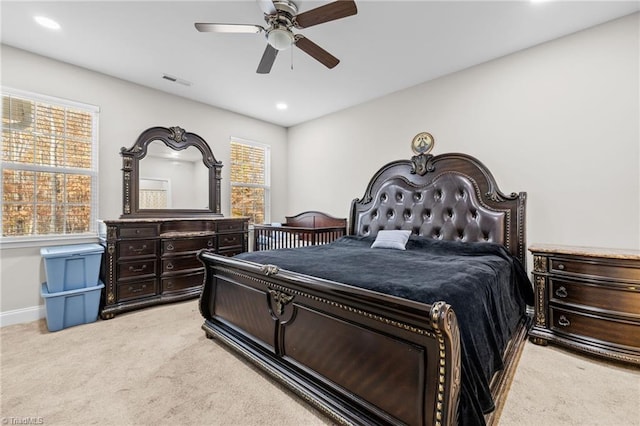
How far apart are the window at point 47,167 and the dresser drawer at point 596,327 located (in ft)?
16.3

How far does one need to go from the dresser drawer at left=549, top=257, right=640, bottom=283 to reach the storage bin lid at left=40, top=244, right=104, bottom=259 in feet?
14.6

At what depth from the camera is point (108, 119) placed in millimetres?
3490

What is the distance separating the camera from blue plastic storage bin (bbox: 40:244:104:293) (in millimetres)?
2758

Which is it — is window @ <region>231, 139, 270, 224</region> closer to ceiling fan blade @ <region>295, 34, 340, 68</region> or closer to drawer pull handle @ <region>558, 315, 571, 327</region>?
ceiling fan blade @ <region>295, 34, 340, 68</region>

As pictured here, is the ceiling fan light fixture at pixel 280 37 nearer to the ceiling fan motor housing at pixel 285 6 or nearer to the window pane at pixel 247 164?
the ceiling fan motor housing at pixel 285 6

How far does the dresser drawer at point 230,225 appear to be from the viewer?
4.03 meters

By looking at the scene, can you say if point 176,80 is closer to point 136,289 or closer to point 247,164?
point 247,164

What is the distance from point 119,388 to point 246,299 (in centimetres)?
95

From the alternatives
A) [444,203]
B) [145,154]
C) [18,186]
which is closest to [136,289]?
[18,186]

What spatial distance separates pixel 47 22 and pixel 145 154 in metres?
1.56

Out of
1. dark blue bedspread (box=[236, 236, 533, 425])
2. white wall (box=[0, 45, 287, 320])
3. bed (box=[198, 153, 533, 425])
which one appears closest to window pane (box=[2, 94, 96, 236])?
white wall (box=[0, 45, 287, 320])

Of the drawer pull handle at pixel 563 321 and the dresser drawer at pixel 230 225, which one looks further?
the dresser drawer at pixel 230 225

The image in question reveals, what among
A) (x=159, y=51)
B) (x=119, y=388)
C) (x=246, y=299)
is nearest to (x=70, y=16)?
(x=159, y=51)

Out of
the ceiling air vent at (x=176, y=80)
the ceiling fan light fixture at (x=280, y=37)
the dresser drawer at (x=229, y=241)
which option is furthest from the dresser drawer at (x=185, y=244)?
the ceiling fan light fixture at (x=280, y=37)
